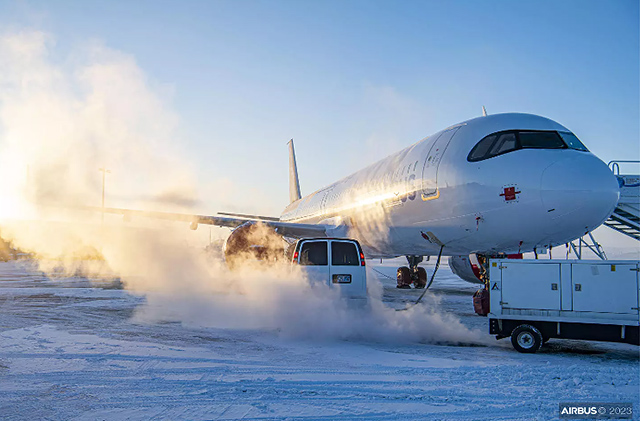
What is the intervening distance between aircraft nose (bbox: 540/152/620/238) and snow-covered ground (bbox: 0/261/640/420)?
7.78 feet

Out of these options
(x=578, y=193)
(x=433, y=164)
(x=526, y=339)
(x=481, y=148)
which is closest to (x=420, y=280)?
(x=433, y=164)

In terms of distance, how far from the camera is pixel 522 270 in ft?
27.2

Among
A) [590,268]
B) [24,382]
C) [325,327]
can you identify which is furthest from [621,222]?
[24,382]

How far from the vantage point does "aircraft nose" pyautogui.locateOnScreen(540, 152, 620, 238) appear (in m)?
8.70

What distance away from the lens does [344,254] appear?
10.1m

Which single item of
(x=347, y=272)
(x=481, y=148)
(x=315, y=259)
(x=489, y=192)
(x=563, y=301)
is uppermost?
(x=481, y=148)

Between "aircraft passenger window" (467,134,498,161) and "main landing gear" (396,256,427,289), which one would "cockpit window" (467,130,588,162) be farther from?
"main landing gear" (396,256,427,289)

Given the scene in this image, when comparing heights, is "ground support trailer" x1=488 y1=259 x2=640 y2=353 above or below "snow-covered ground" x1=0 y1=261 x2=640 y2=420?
above

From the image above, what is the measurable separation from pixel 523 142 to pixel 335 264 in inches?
187

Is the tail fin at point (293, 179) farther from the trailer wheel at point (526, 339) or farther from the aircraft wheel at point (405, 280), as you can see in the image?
the trailer wheel at point (526, 339)

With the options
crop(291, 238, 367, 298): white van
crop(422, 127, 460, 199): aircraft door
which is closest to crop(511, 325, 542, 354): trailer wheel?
crop(291, 238, 367, 298): white van

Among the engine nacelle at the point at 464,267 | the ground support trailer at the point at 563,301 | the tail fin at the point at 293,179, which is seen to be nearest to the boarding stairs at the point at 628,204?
the engine nacelle at the point at 464,267

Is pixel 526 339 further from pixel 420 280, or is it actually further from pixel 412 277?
pixel 420 280

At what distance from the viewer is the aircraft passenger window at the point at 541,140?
32.2 ft
